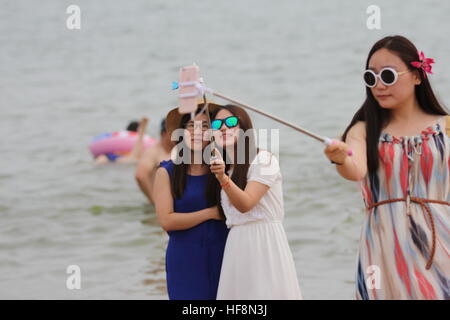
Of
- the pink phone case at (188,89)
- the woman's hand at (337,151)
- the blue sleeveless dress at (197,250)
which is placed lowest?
the blue sleeveless dress at (197,250)

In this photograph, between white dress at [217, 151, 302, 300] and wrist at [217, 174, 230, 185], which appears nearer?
wrist at [217, 174, 230, 185]

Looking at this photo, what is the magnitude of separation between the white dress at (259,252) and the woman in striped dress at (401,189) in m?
0.38

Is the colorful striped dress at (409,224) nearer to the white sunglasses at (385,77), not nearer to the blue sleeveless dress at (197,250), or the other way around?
the white sunglasses at (385,77)

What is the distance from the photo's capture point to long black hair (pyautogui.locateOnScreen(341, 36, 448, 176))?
3867 mm

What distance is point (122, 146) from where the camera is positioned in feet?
42.4

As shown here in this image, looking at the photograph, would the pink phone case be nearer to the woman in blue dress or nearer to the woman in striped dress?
the woman in striped dress

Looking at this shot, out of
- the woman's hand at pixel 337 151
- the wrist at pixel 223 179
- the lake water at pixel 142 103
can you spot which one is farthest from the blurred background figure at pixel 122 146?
the woman's hand at pixel 337 151

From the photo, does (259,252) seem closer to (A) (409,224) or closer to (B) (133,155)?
(A) (409,224)

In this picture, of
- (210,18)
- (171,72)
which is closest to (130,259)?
(171,72)

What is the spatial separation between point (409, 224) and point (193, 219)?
3.38 feet

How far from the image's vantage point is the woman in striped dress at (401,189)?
3.83 meters

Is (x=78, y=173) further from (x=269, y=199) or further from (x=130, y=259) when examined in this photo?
(x=269, y=199)

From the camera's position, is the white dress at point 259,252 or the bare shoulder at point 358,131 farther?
the white dress at point 259,252

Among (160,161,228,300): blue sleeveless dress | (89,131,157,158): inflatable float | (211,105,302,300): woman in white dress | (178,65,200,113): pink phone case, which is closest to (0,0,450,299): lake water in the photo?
(89,131,157,158): inflatable float
